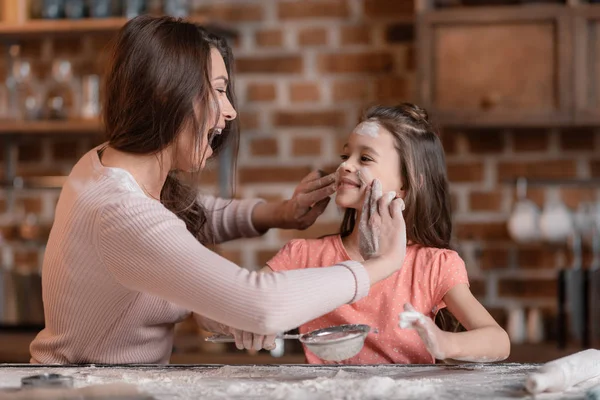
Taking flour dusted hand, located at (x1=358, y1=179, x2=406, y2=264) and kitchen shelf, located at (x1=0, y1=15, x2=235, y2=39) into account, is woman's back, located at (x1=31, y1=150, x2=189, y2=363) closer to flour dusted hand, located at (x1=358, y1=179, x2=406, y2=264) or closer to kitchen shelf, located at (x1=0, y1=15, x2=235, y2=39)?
flour dusted hand, located at (x1=358, y1=179, x2=406, y2=264)

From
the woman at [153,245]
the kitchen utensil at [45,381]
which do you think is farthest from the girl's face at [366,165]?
the kitchen utensil at [45,381]

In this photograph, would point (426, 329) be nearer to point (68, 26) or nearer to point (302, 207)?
point (302, 207)

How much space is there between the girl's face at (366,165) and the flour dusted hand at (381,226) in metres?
0.06

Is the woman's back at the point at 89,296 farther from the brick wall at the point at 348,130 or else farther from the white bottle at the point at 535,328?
the white bottle at the point at 535,328

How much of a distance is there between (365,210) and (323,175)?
14.9 inches

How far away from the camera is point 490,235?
10.4 feet

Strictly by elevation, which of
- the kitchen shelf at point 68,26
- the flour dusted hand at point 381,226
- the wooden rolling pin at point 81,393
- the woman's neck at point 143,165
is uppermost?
the kitchen shelf at point 68,26

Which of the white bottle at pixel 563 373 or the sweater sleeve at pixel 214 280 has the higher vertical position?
the sweater sleeve at pixel 214 280

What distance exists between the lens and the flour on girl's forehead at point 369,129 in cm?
193

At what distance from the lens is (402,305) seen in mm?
1862

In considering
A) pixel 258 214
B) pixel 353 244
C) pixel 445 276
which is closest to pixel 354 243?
pixel 353 244

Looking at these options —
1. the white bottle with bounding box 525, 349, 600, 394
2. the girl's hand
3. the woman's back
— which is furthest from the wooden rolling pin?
the white bottle with bounding box 525, 349, 600, 394

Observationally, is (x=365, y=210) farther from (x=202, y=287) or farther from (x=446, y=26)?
(x=446, y=26)

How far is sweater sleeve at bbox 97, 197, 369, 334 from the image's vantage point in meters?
1.44
